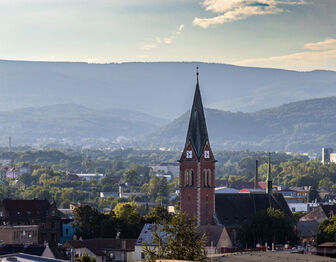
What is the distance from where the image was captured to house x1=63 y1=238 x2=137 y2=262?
111625mm

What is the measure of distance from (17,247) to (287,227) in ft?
103

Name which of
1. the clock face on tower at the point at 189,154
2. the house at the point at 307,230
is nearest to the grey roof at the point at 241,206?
the house at the point at 307,230

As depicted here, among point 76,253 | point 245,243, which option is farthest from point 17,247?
point 245,243

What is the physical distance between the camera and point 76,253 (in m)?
108

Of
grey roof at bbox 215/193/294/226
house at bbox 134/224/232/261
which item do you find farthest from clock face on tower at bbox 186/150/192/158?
house at bbox 134/224/232/261

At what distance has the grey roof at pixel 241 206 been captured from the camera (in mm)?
132012

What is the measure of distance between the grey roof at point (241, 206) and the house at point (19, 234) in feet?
61.1

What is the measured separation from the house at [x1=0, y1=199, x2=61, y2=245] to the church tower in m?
14.9

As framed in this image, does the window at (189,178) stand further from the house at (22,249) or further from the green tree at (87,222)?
the house at (22,249)

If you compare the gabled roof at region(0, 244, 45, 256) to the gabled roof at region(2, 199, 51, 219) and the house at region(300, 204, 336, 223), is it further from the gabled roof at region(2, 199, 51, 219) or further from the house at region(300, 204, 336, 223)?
the house at region(300, 204, 336, 223)

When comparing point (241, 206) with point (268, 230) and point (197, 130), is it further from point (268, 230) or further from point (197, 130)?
point (268, 230)

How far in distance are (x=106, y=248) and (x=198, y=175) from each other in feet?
60.2

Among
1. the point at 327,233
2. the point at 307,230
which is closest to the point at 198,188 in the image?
the point at 327,233

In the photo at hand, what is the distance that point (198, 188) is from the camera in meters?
131
